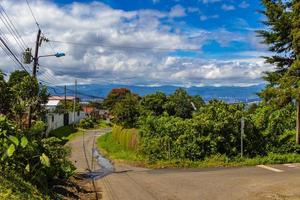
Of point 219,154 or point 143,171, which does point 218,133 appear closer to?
point 219,154

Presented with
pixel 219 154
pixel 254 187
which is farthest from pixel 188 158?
pixel 254 187

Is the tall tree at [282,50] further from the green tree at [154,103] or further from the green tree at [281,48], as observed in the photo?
the green tree at [154,103]

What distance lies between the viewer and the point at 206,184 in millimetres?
19188

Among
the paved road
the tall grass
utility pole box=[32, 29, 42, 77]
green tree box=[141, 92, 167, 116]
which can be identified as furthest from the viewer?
green tree box=[141, 92, 167, 116]

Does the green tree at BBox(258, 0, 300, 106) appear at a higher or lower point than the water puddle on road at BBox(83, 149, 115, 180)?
higher

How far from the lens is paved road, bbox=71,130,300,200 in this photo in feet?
54.3

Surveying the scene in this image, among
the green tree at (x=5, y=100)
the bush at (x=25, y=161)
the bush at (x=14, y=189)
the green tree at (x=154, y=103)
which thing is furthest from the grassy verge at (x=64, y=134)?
the bush at (x=14, y=189)

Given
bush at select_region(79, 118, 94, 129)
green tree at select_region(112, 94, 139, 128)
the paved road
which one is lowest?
the paved road

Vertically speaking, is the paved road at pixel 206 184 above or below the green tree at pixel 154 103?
below

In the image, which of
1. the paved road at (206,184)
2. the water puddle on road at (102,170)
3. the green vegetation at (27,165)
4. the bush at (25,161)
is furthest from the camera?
the water puddle on road at (102,170)

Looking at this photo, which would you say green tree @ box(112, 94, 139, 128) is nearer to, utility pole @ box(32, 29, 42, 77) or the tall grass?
the tall grass

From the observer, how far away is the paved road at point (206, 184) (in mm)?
16562

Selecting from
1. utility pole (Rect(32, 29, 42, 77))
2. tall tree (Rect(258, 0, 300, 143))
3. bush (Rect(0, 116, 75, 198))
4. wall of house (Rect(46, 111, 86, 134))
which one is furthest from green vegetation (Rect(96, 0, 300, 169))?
wall of house (Rect(46, 111, 86, 134))

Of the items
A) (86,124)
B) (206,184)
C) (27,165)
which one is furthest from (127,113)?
(27,165)
